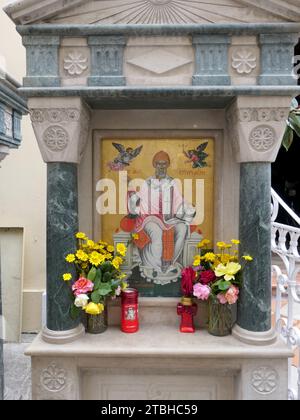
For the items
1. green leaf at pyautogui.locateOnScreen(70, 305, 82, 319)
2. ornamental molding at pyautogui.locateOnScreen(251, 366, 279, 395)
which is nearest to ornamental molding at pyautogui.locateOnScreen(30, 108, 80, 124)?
green leaf at pyautogui.locateOnScreen(70, 305, 82, 319)

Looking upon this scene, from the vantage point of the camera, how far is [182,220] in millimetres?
2814

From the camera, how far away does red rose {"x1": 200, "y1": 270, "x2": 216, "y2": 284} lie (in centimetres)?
265

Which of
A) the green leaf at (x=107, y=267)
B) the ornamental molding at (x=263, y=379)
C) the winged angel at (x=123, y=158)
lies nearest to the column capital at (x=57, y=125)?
the winged angel at (x=123, y=158)

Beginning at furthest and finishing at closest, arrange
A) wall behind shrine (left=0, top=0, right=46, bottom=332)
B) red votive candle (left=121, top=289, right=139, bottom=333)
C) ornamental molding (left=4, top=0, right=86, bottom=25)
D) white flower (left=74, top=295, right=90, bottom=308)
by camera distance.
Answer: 1. wall behind shrine (left=0, top=0, right=46, bottom=332)
2. red votive candle (left=121, top=289, right=139, bottom=333)
3. white flower (left=74, top=295, right=90, bottom=308)
4. ornamental molding (left=4, top=0, right=86, bottom=25)

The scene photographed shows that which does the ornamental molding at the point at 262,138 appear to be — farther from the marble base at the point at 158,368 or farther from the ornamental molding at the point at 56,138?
the marble base at the point at 158,368

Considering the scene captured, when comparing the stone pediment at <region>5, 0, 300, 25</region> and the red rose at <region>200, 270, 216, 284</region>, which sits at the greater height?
the stone pediment at <region>5, 0, 300, 25</region>

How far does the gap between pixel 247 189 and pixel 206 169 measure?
41 cm

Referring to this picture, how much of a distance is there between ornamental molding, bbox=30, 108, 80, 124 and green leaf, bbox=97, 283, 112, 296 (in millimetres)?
1111

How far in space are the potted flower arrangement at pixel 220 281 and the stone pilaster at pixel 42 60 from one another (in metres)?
1.53

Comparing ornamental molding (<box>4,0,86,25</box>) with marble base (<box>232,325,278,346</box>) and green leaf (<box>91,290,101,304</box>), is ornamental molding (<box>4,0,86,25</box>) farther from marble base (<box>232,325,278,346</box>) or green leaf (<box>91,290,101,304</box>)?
marble base (<box>232,325,278,346</box>)

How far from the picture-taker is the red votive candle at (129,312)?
8.77ft

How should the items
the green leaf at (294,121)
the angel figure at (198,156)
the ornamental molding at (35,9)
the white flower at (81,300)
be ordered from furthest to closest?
the green leaf at (294,121)
the angel figure at (198,156)
the white flower at (81,300)
the ornamental molding at (35,9)

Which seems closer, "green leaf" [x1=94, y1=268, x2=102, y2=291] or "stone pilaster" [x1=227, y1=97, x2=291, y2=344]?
"stone pilaster" [x1=227, y1=97, x2=291, y2=344]
